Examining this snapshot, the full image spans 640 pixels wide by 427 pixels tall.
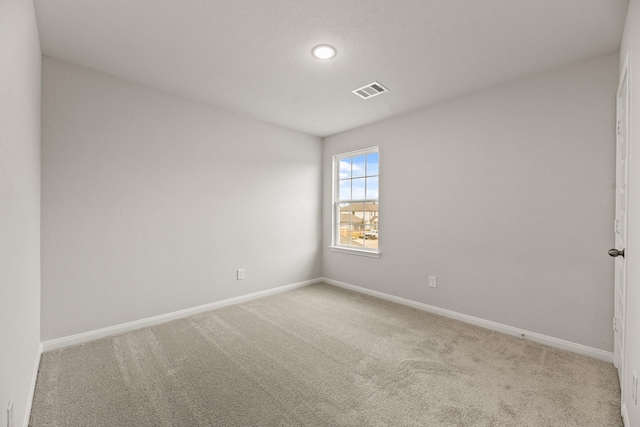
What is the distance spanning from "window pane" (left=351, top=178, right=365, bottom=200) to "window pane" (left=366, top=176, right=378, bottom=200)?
0.10 m

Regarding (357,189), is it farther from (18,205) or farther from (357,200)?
(18,205)

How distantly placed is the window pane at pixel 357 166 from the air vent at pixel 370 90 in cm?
129

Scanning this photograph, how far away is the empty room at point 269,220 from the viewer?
1.67 meters

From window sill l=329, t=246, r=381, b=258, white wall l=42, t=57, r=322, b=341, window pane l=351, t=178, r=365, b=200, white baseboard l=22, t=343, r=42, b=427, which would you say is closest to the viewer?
white baseboard l=22, t=343, r=42, b=427

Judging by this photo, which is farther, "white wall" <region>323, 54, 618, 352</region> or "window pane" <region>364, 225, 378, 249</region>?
"window pane" <region>364, 225, 378, 249</region>

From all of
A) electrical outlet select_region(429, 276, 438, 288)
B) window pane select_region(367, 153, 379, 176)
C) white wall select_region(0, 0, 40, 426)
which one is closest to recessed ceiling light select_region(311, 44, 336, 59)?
white wall select_region(0, 0, 40, 426)

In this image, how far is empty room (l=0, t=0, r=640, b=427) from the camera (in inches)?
65.9

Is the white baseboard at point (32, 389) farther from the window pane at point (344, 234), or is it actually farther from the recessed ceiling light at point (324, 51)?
the window pane at point (344, 234)

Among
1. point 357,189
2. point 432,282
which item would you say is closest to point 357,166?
point 357,189

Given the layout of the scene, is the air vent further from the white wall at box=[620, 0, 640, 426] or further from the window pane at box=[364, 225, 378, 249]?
the window pane at box=[364, 225, 378, 249]

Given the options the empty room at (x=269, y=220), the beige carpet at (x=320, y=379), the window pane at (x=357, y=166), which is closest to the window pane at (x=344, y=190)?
the window pane at (x=357, y=166)

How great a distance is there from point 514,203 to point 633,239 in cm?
132

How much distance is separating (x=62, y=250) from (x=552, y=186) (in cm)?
423

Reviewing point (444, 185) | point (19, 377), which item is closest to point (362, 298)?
point (444, 185)
